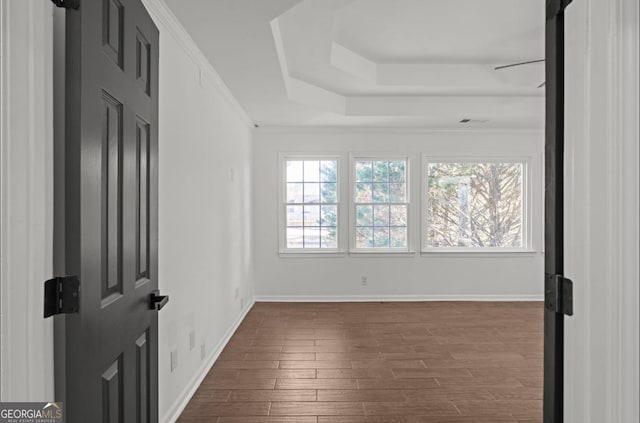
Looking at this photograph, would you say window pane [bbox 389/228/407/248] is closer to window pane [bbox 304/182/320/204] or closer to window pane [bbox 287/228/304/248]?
window pane [bbox 304/182/320/204]

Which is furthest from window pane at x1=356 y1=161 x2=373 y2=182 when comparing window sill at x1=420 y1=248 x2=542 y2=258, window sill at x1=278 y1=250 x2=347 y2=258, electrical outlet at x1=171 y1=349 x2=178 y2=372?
electrical outlet at x1=171 y1=349 x2=178 y2=372

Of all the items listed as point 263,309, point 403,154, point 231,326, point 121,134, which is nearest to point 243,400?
point 231,326

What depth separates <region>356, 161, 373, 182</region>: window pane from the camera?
6.37 m

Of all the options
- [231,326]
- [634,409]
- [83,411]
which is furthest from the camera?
[231,326]

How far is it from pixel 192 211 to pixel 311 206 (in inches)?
130

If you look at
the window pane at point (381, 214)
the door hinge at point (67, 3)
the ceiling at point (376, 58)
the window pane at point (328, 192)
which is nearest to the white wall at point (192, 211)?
the ceiling at point (376, 58)

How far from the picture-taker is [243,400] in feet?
9.85

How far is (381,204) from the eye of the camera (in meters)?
6.35

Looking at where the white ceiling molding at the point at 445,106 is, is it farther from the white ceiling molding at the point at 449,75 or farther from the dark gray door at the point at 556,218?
the dark gray door at the point at 556,218

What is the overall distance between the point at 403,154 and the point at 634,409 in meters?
5.55

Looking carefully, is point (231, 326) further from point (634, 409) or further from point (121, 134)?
point (634, 409)

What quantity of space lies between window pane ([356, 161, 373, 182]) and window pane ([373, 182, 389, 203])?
15 cm

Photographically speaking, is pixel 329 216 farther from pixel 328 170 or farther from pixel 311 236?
pixel 328 170

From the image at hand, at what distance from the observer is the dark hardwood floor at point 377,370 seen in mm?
2828
